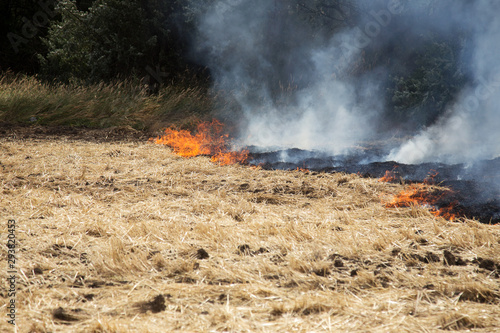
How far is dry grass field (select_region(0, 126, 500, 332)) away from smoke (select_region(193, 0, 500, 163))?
3.21 meters

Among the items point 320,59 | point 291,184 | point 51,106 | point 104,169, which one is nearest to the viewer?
point 291,184

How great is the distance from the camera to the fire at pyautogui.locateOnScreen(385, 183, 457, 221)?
3.23 m


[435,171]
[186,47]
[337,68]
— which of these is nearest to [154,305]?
[435,171]

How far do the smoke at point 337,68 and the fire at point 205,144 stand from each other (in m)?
0.60

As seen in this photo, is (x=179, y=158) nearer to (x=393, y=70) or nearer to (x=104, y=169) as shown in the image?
(x=104, y=169)

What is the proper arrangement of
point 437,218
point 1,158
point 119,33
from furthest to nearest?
point 119,33, point 1,158, point 437,218

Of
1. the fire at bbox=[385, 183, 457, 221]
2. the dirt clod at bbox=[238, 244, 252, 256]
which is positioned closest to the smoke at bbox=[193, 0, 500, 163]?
the fire at bbox=[385, 183, 457, 221]

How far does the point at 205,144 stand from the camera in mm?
6211

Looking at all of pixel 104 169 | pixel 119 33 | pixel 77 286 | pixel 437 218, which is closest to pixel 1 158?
pixel 104 169

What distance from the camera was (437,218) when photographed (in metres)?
3.03

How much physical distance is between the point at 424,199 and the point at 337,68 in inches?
259

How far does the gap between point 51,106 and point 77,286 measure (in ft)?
23.6

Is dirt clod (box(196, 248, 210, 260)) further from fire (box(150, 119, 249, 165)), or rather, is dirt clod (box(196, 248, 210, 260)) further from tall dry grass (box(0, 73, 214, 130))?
tall dry grass (box(0, 73, 214, 130))

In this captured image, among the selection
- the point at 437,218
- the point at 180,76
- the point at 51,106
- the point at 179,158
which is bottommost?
the point at 437,218
